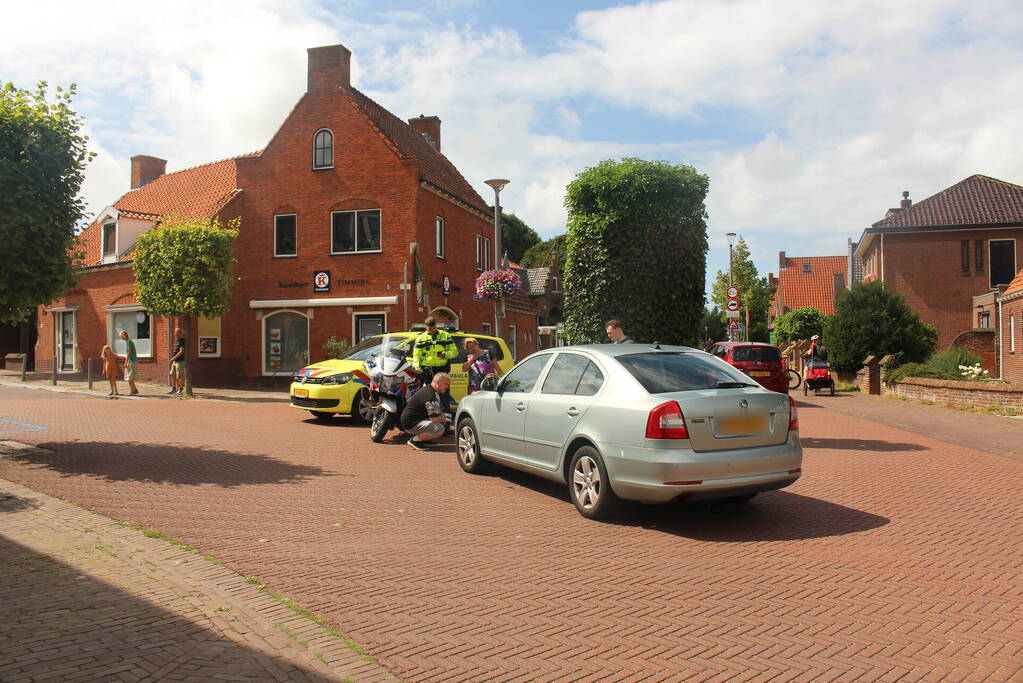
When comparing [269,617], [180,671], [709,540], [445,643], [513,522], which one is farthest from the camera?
[513,522]

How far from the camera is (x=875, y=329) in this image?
24.9 metres

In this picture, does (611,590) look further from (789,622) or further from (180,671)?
(180,671)

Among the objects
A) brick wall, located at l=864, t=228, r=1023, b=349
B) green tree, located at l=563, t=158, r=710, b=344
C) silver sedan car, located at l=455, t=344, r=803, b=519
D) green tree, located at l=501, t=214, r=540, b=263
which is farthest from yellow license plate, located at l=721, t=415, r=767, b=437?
green tree, located at l=501, t=214, r=540, b=263

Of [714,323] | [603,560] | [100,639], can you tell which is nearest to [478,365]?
[603,560]

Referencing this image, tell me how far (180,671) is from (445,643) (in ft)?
4.00

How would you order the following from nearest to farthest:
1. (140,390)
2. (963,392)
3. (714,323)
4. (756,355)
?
(963,392) < (756,355) < (140,390) < (714,323)

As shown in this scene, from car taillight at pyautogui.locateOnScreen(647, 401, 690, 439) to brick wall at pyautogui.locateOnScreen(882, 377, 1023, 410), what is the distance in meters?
13.0

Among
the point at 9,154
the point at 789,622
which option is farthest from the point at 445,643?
the point at 9,154

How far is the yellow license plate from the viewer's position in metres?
6.21

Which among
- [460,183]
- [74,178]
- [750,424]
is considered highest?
[460,183]

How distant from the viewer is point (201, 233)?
824 inches

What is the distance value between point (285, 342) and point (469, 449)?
17805 mm

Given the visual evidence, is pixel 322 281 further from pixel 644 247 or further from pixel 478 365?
pixel 644 247

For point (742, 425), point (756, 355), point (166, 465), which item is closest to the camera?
point (742, 425)
